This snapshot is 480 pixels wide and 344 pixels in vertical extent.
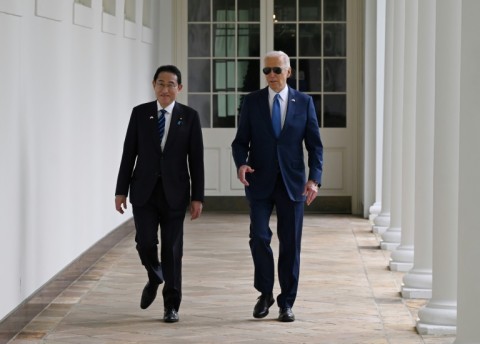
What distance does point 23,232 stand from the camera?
7.55 m

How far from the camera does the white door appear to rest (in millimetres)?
15984

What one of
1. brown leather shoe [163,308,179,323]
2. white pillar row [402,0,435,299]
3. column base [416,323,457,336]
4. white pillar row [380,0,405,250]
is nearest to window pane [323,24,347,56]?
white pillar row [380,0,405,250]

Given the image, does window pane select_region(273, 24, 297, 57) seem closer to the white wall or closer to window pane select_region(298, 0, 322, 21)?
window pane select_region(298, 0, 322, 21)

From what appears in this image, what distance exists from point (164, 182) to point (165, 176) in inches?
1.5

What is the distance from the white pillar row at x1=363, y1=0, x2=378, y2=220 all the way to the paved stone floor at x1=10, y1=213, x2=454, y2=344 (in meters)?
2.87

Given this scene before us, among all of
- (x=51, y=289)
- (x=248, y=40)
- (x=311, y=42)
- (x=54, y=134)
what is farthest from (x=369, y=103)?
(x=51, y=289)

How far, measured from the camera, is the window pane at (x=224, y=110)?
16.1 meters

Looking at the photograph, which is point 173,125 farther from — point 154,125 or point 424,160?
point 424,160

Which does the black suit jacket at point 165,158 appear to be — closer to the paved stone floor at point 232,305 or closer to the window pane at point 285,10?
the paved stone floor at point 232,305

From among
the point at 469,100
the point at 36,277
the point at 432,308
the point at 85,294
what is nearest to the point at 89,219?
the point at 85,294

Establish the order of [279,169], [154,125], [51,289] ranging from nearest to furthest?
1. [279,169]
2. [154,125]
3. [51,289]

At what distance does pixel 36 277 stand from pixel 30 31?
5.17 ft

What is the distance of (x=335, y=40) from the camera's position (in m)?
16.0

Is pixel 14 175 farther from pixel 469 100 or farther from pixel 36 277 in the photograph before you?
pixel 469 100
